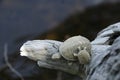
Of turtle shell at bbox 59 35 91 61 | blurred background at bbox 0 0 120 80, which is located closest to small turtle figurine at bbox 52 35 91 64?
turtle shell at bbox 59 35 91 61

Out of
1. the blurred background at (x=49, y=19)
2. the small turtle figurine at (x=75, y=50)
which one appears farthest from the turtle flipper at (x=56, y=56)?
the blurred background at (x=49, y=19)

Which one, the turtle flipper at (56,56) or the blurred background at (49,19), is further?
the blurred background at (49,19)

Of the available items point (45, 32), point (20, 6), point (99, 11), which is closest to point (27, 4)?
point (20, 6)

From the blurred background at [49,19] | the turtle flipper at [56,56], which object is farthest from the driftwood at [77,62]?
the blurred background at [49,19]

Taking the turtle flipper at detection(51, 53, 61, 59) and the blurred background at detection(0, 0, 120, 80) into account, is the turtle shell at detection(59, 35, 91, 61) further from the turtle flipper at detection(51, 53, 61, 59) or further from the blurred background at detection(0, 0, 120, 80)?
the blurred background at detection(0, 0, 120, 80)

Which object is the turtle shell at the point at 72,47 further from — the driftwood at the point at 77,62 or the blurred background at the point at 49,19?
the blurred background at the point at 49,19

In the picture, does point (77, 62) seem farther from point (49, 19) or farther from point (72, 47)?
point (49, 19)

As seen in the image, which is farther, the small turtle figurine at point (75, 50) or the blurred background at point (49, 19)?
the blurred background at point (49, 19)
